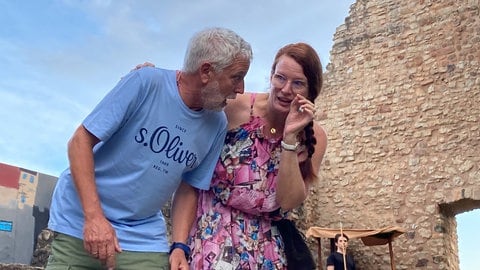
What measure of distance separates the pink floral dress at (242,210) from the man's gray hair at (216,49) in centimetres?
35

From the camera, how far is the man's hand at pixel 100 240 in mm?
1647

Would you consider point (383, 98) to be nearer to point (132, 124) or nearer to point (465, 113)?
point (465, 113)

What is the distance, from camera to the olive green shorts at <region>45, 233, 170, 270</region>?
1717 mm

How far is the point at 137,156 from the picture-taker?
1.82 meters

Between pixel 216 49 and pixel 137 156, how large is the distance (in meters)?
0.45

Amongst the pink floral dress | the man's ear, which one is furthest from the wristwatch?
the man's ear

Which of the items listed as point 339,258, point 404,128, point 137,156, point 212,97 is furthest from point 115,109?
point 404,128

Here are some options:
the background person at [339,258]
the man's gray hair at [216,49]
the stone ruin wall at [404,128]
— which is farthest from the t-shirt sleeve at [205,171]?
the stone ruin wall at [404,128]

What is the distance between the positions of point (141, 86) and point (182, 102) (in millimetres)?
153

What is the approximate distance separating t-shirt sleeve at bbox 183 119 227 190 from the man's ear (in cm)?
26

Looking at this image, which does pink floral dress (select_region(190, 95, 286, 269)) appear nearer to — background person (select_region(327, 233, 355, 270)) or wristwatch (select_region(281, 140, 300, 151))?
wristwatch (select_region(281, 140, 300, 151))

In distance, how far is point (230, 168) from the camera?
6.72ft

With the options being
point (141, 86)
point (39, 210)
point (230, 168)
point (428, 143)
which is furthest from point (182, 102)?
point (428, 143)

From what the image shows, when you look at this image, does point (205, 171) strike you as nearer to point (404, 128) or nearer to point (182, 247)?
point (182, 247)
